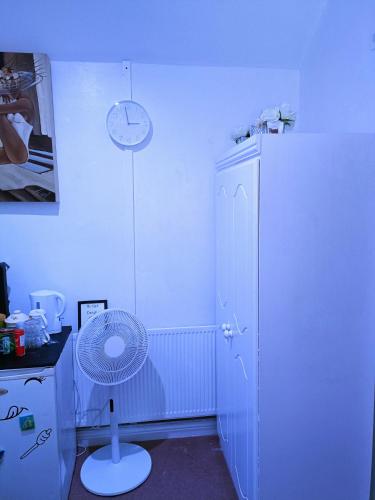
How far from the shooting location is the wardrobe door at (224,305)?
1.92 m

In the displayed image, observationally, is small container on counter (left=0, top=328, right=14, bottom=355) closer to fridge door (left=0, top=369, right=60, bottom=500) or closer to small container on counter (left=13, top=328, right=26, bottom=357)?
small container on counter (left=13, top=328, right=26, bottom=357)

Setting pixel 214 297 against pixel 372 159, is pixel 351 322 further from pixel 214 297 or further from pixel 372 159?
pixel 214 297

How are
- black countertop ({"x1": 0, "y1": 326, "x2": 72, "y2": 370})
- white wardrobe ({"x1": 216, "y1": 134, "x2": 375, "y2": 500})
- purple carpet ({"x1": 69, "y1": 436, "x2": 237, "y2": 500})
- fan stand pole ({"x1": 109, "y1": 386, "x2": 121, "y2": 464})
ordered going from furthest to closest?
fan stand pole ({"x1": 109, "y1": 386, "x2": 121, "y2": 464}) < purple carpet ({"x1": 69, "y1": 436, "x2": 237, "y2": 500}) < black countertop ({"x1": 0, "y1": 326, "x2": 72, "y2": 370}) < white wardrobe ({"x1": 216, "y1": 134, "x2": 375, "y2": 500})

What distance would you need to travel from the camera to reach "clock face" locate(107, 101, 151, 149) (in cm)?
216

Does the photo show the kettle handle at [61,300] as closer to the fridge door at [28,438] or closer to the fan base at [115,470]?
the fridge door at [28,438]

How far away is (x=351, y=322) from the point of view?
1493 millimetres

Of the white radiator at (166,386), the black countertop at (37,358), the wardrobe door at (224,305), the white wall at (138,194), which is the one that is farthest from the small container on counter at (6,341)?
the wardrobe door at (224,305)

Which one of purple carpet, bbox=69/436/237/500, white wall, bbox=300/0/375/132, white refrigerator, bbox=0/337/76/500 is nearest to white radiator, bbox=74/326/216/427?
purple carpet, bbox=69/436/237/500

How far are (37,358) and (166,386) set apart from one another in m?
0.92

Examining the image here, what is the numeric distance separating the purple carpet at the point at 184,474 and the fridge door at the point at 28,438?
33 centimetres

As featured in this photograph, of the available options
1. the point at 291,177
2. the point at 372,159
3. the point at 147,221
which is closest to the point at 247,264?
the point at 291,177

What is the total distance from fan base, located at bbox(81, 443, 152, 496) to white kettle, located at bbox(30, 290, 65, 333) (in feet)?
2.77

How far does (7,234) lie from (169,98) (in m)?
1.29

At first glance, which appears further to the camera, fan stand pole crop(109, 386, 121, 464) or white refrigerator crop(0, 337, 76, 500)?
fan stand pole crop(109, 386, 121, 464)
